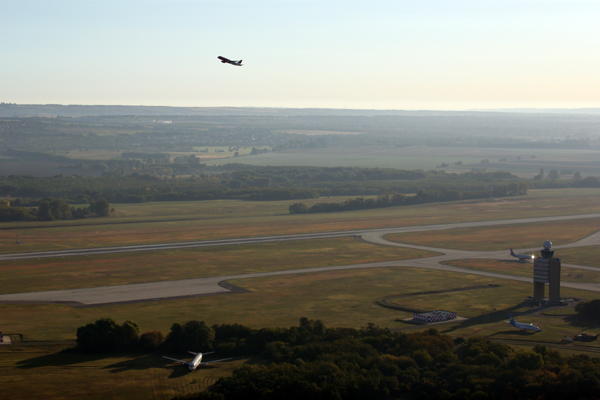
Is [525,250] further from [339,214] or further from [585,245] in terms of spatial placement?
[339,214]

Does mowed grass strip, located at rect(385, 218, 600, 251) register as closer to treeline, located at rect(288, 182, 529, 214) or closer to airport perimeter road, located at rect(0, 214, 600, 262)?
airport perimeter road, located at rect(0, 214, 600, 262)

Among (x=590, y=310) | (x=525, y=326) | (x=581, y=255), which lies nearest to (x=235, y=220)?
(x=581, y=255)

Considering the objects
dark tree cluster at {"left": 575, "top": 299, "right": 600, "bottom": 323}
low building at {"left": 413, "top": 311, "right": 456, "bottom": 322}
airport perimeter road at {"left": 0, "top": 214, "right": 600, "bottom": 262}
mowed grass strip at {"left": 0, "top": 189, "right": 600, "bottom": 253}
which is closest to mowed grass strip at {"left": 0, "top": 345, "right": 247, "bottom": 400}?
low building at {"left": 413, "top": 311, "right": 456, "bottom": 322}

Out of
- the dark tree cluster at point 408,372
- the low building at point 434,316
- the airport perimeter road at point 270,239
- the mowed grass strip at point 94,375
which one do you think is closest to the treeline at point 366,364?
the dark tree cluster at point 408,372

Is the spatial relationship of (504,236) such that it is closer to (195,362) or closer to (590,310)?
(590,310)

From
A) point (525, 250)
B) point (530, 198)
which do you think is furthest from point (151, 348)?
point (530, 198)
